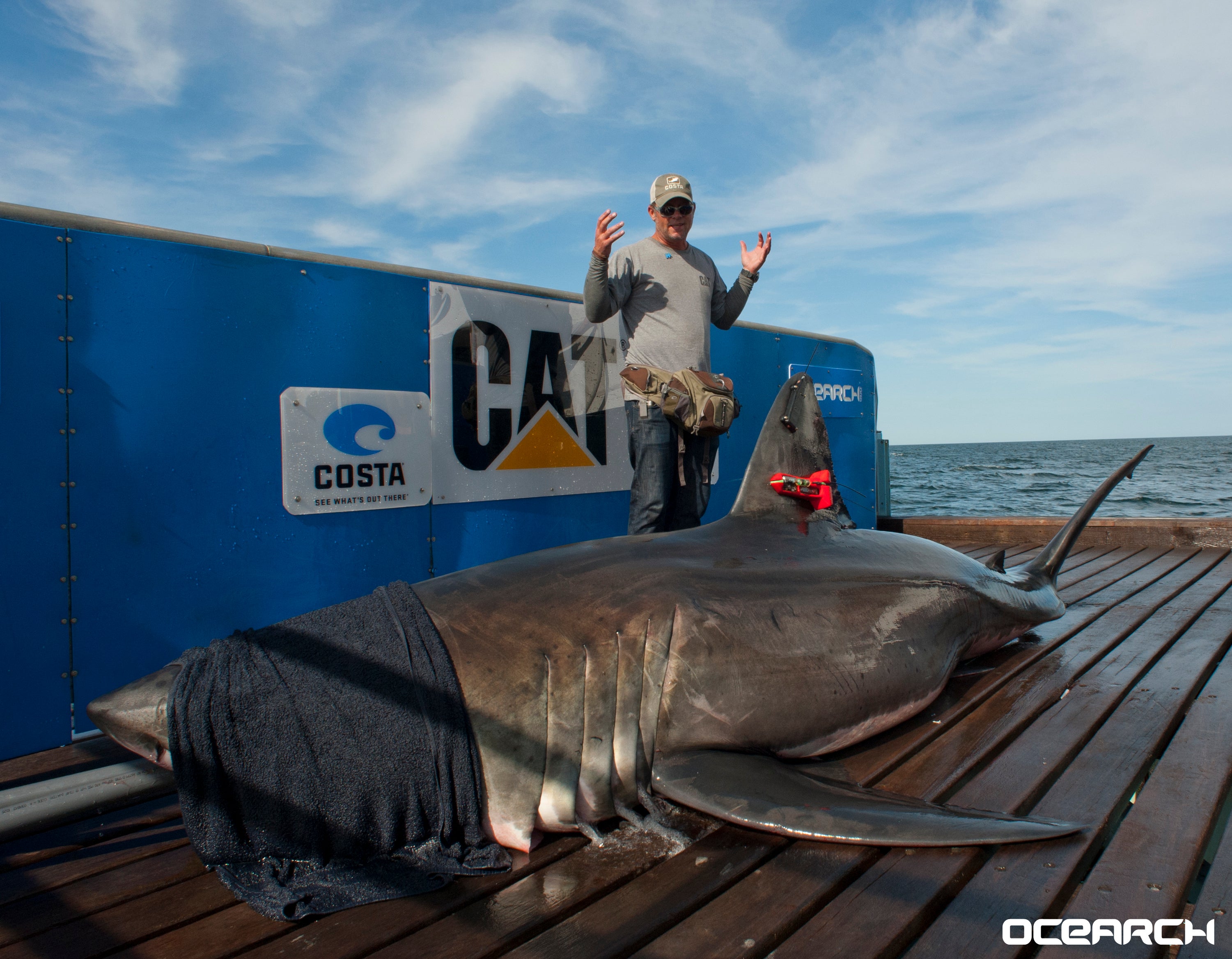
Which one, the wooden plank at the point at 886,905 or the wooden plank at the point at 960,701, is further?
the wooden plank at the point at 960,701

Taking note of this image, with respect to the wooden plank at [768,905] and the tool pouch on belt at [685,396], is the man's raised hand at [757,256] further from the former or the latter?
the wooden plank at [768,905]

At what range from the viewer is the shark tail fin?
449 cm

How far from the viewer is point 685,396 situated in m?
Result: 4.35

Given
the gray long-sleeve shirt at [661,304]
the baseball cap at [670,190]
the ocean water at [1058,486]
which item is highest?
the baseball cap at [670,190]

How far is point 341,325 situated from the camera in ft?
13.4

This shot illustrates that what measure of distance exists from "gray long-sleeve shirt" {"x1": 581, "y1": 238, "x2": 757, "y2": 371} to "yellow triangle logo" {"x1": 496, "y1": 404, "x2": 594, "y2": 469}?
0.67 m

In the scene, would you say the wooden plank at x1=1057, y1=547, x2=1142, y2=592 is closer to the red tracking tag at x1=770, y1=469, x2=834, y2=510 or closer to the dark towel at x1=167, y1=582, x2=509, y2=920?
the red tracking tag at x1=770, y1=469, x2=834, y2=510

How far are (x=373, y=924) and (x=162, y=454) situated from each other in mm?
2502

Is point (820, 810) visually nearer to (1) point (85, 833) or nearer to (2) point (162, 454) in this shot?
(1) point (85, 833)

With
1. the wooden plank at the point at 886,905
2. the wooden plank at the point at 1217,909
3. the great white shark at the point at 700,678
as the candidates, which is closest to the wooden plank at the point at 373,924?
the great white shark at the point at 700,678

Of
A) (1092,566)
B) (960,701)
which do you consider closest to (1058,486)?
(1092,566)

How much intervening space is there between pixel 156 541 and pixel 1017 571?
Answer: 4456mm

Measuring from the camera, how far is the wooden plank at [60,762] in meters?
2.80

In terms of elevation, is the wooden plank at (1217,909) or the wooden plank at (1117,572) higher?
the wooden plank at (1117,572)
